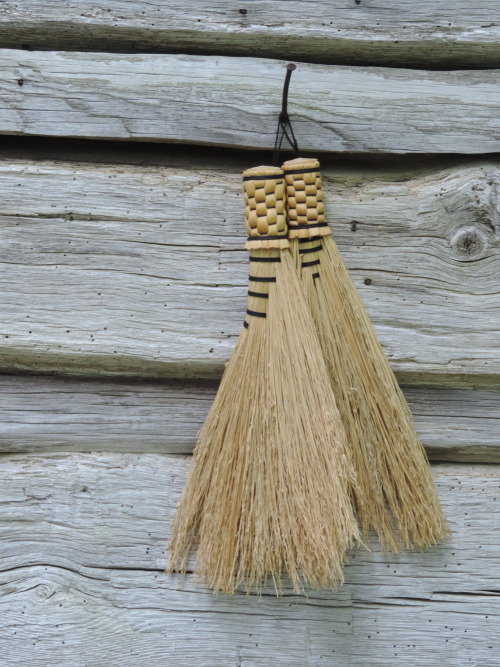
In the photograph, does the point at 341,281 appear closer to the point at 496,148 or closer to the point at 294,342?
the point at 294,342

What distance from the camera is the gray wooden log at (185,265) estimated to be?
1002mm

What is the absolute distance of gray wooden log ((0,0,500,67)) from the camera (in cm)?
98

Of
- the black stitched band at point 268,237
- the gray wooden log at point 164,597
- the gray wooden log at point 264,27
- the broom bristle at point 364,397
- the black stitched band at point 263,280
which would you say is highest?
the gray wooden log at point 264,27

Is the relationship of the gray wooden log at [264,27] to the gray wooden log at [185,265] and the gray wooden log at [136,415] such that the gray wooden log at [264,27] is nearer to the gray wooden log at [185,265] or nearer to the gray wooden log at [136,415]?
the gray wooden log at [185,265]

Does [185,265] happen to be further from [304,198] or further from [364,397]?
[364,397]

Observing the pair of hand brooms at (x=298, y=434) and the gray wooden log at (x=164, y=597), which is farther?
the gray wooden log at (x=164, y=597)

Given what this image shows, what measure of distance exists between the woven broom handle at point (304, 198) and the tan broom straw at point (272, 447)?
0.02m

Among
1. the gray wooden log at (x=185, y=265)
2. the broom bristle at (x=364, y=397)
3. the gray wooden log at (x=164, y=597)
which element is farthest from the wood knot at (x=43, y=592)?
the broom bristle at (x=364, y=397)

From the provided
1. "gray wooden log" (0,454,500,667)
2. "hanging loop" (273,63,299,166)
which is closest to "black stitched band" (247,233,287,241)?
"hanging loop" (273,63,299,166)

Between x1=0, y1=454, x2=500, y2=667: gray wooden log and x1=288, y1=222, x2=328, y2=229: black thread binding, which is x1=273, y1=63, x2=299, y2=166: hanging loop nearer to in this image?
x1=288, y1=222, x2=328, y2=229: black thread binding

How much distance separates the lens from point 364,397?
978 mm

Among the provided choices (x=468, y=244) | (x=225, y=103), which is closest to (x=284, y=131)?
(x=225, y=103)

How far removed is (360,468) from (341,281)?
318 millimetres

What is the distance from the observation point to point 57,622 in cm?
102
